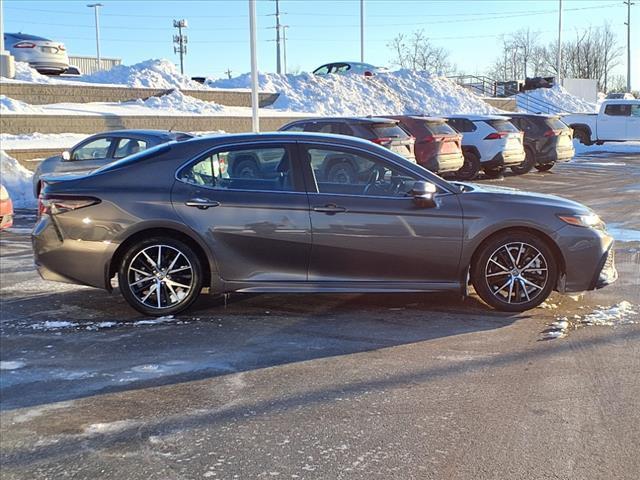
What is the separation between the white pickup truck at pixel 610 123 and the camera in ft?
101

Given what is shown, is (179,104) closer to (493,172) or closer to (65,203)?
(493,172)

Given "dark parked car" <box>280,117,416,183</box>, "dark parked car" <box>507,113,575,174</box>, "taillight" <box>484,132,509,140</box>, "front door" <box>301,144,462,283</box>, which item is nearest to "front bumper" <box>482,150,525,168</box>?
"taillight" <box>484,132,509,140</box>

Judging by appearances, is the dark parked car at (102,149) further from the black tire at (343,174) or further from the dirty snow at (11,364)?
the dirty snow at (11,364)

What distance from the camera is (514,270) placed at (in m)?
6.21

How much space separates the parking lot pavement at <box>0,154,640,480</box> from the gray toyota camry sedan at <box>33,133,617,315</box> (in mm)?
303

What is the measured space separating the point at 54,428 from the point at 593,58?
8937 centimetres

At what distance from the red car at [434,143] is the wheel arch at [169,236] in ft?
37.0

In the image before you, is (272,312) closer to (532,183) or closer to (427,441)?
(427,441)

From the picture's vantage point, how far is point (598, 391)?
4449 millimetres

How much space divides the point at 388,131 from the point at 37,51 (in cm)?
1713

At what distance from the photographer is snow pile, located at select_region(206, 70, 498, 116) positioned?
32219mm

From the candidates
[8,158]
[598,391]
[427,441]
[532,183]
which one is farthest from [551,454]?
[532,183]

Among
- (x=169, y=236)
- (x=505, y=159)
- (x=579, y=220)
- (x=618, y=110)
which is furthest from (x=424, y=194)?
(x=618, y=110)

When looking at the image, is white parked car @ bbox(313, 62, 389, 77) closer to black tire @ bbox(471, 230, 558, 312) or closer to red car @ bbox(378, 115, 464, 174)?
red car @ bbox(378, 115, 464, 174)
